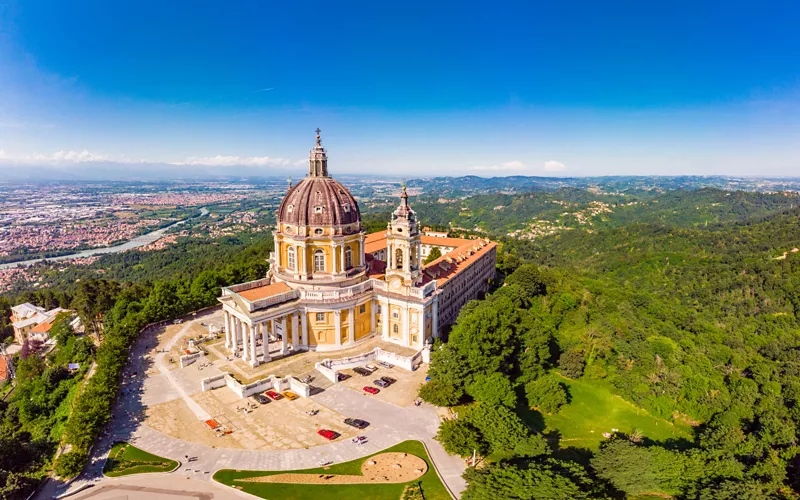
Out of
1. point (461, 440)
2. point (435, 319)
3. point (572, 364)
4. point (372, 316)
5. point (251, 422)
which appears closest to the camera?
point (461, 440)

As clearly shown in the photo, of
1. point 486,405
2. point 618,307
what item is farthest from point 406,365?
point 618,307

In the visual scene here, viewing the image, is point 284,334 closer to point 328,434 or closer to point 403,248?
point 328,434

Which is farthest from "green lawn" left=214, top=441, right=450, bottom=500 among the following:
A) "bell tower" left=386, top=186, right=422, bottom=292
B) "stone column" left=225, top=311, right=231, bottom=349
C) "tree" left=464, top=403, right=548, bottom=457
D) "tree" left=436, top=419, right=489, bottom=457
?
"bell tower" left=386, top=186, right=422, bottom=292

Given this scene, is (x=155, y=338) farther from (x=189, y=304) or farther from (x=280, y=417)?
(x=280, y=417)

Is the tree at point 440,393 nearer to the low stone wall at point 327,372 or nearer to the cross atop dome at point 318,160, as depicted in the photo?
the low stone wall at point 327,372

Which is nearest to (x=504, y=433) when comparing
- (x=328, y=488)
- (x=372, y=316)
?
(x=328, y=488)
